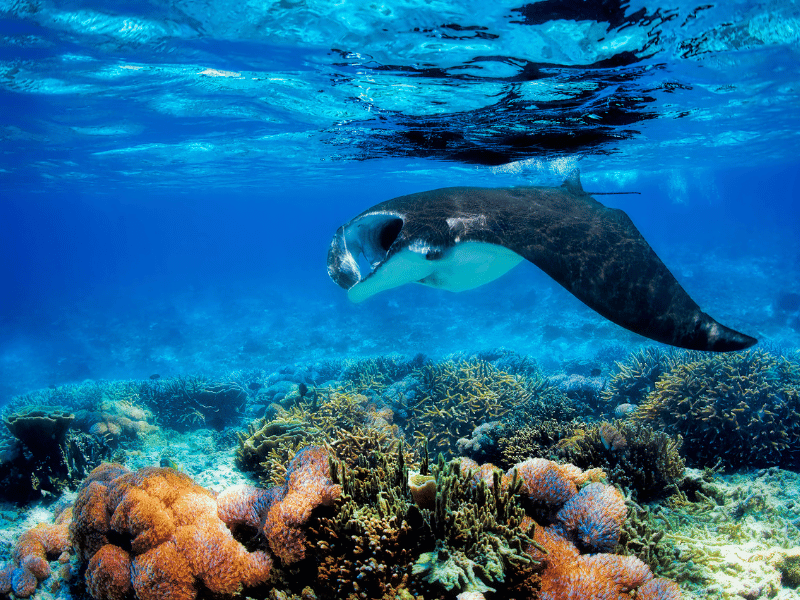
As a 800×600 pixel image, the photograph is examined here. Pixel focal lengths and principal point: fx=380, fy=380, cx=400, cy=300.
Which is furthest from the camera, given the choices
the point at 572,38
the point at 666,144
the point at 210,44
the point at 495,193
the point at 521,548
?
the point at 666,144

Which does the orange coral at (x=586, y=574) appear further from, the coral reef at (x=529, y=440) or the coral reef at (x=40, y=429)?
the coral reef at (x=40, y=429)

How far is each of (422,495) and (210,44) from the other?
1033 cm

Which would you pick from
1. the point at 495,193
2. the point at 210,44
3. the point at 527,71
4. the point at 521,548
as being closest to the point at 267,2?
the point at 210,44

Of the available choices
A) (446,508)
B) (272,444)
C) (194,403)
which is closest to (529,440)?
(446,508)

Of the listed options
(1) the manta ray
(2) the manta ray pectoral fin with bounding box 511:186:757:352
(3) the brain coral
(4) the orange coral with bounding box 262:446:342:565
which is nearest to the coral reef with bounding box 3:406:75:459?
(3) the brain coral

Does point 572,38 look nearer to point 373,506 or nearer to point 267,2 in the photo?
point 267,2

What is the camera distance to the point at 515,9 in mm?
5992

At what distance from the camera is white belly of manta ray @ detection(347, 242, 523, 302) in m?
3.82

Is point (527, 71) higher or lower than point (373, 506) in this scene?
higher

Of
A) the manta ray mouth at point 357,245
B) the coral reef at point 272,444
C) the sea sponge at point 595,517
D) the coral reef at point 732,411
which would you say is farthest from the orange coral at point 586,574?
the coral reef at point 272,444

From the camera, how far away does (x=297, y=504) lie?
2805mm

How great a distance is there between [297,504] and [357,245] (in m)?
3.18

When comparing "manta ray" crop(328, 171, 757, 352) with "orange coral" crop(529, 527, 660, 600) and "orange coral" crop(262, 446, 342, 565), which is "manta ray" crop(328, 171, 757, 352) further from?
"orange coral" crop(262, 446, 342, 565)

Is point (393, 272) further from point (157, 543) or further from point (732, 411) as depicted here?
point (732, 411)
